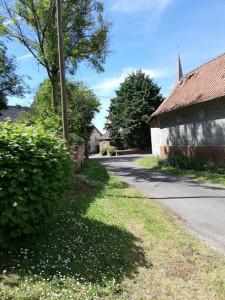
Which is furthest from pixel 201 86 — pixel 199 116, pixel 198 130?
pixel 198 130

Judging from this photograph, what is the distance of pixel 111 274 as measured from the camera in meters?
2.95

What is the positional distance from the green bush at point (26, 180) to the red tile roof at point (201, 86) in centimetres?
1133

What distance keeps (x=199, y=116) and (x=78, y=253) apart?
42.3 ft

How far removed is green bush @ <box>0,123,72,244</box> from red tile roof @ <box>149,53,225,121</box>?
446 inches

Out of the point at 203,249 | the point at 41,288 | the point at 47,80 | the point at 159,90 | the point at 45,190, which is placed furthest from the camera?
the point at 159,90

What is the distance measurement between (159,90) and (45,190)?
120 feet

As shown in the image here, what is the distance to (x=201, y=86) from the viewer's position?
14.5m

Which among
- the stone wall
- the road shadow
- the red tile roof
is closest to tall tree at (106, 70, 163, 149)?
the red tile roof

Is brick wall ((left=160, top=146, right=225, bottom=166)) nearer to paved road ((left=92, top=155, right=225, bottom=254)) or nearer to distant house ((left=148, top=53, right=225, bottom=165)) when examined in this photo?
distant house ((left=148, top=53, right=225, bottom=165))

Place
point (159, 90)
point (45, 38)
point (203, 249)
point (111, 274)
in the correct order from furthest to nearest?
point (159, 90)
point (45, 38)
point (203, 249)
point (111, 274)

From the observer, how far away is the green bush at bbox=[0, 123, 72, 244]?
9.36ft

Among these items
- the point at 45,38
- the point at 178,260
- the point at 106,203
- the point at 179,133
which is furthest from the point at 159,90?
the point at 178,260

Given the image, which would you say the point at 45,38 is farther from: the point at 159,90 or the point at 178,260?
the point at 159,90

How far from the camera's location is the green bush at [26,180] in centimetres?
285
